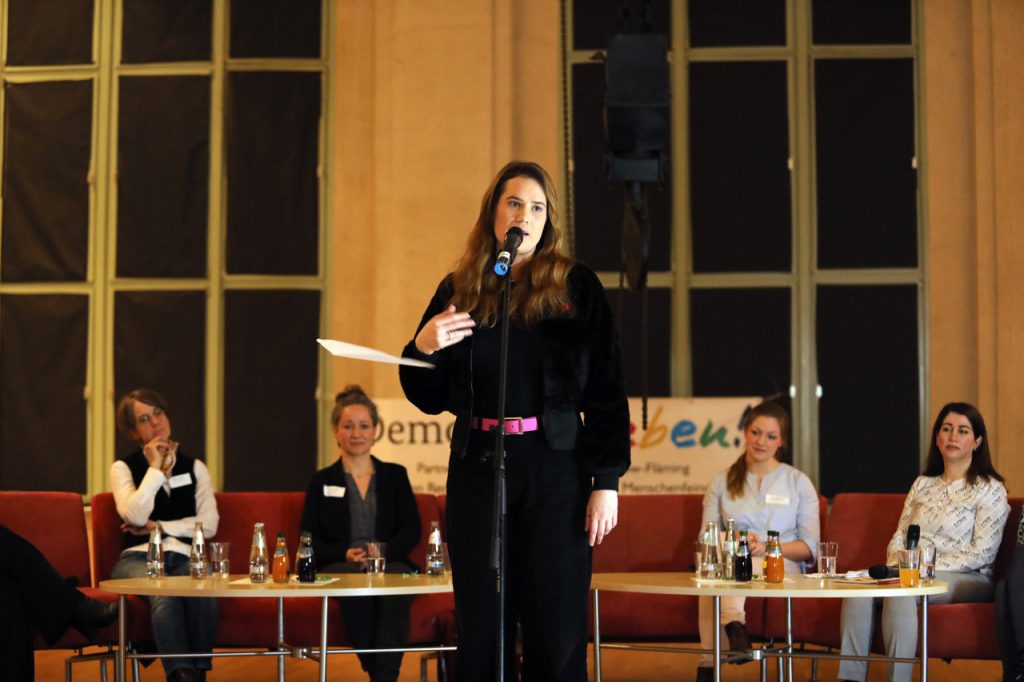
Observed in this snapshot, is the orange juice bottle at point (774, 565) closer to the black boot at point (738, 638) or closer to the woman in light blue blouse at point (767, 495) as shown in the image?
the black boot at point (738, 638)

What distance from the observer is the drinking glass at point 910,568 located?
12.5ft

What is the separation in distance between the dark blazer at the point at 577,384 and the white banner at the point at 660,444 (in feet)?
13.9

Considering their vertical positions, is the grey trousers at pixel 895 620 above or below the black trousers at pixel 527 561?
below

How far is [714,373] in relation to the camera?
7566 millimetres

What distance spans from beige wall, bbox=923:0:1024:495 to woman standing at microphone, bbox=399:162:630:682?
5.16m

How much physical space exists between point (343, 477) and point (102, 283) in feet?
11.0

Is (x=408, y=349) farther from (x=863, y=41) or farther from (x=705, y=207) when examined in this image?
(x=863, y=41)

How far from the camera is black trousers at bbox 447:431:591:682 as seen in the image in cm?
254

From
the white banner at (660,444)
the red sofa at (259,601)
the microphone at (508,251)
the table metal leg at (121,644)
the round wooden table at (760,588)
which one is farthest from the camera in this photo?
the white banner at (660,444)

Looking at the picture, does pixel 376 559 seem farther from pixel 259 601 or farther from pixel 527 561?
pixel 527 561

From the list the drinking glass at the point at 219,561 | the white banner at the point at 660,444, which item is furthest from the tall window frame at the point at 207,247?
the drinking glass at the point at 219,561

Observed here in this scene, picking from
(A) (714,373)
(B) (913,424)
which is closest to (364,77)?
(A) (714,373)

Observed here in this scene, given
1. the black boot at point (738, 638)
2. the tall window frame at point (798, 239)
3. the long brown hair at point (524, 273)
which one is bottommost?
the black boot at point (738, 638)

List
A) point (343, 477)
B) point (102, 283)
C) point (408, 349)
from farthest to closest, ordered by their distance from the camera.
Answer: point (102, 283), point (343, 477), point (408, 349)
